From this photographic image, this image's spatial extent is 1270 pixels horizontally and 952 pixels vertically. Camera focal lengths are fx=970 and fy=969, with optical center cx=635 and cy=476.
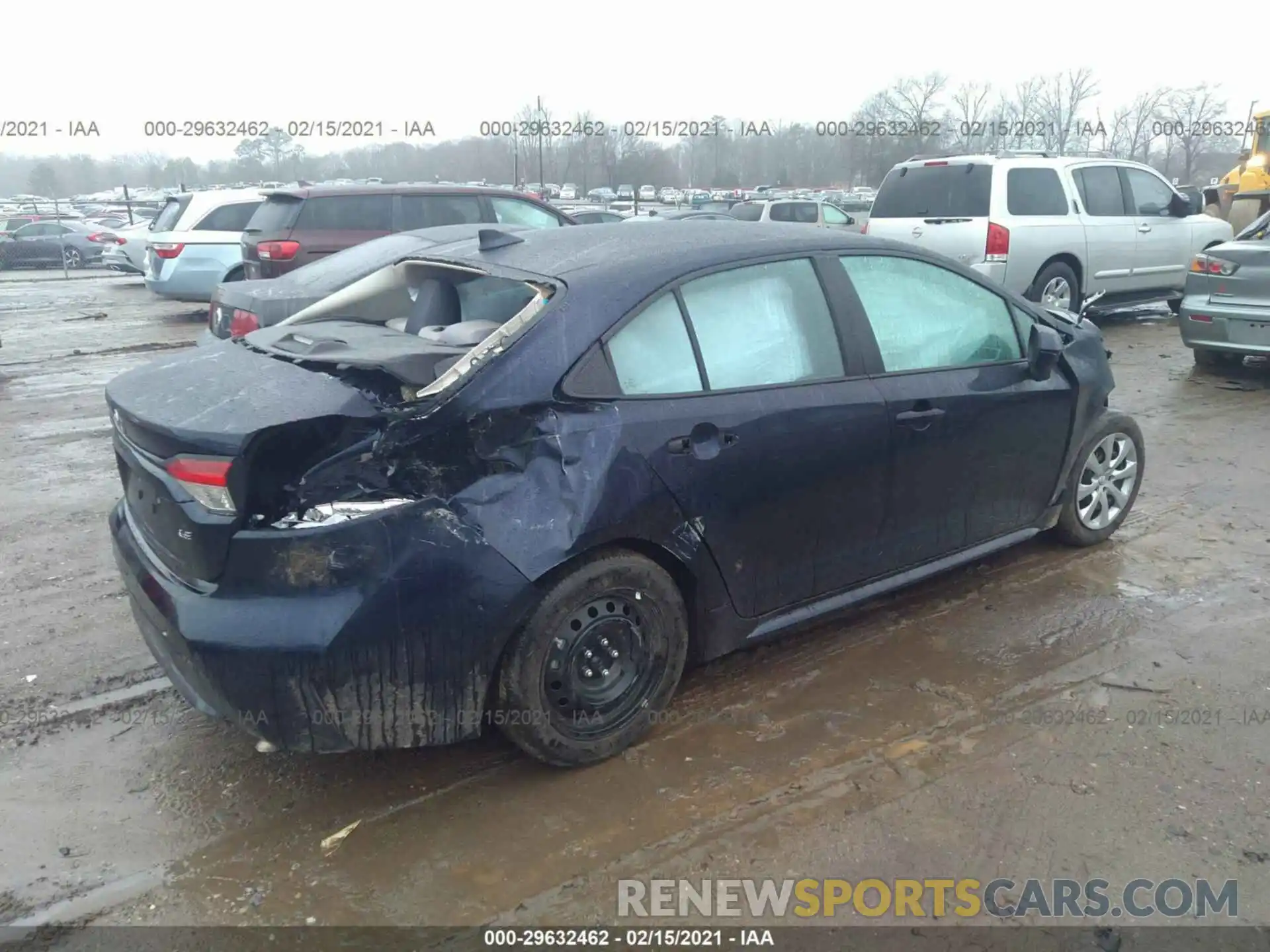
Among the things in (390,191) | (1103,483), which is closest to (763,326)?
(1103,483)

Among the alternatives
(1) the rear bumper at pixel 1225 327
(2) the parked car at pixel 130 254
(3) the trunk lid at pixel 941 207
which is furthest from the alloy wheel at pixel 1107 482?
(2) the parked car at pixel 130 254

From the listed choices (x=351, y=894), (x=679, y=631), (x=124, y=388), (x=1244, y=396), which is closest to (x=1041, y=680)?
(x=679, y=631)

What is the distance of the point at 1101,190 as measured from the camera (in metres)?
11.0

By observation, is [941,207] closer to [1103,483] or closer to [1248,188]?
[1103,483]

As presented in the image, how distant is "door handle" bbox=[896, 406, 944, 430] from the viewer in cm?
371

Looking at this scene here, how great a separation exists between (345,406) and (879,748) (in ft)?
6.75

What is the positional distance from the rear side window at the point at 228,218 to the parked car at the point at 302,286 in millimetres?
6771

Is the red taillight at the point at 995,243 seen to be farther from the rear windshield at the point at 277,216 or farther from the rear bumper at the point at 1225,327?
the rear windshield at the point at 277,216

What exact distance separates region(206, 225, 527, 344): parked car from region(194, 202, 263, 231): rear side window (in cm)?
677

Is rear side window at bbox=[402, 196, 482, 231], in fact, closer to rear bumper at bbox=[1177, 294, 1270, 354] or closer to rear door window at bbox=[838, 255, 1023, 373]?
rear bumper at bbox=[1177, 294, 1270, 354]

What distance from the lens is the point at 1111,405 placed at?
7.74 m

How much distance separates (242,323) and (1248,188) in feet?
70.7

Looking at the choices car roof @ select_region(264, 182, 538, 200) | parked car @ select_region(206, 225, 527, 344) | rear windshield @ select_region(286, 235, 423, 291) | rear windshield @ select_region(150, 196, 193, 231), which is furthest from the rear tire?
rear windshield @ select_region(150, 196, 193, 231)

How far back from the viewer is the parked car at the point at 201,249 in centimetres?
1295
